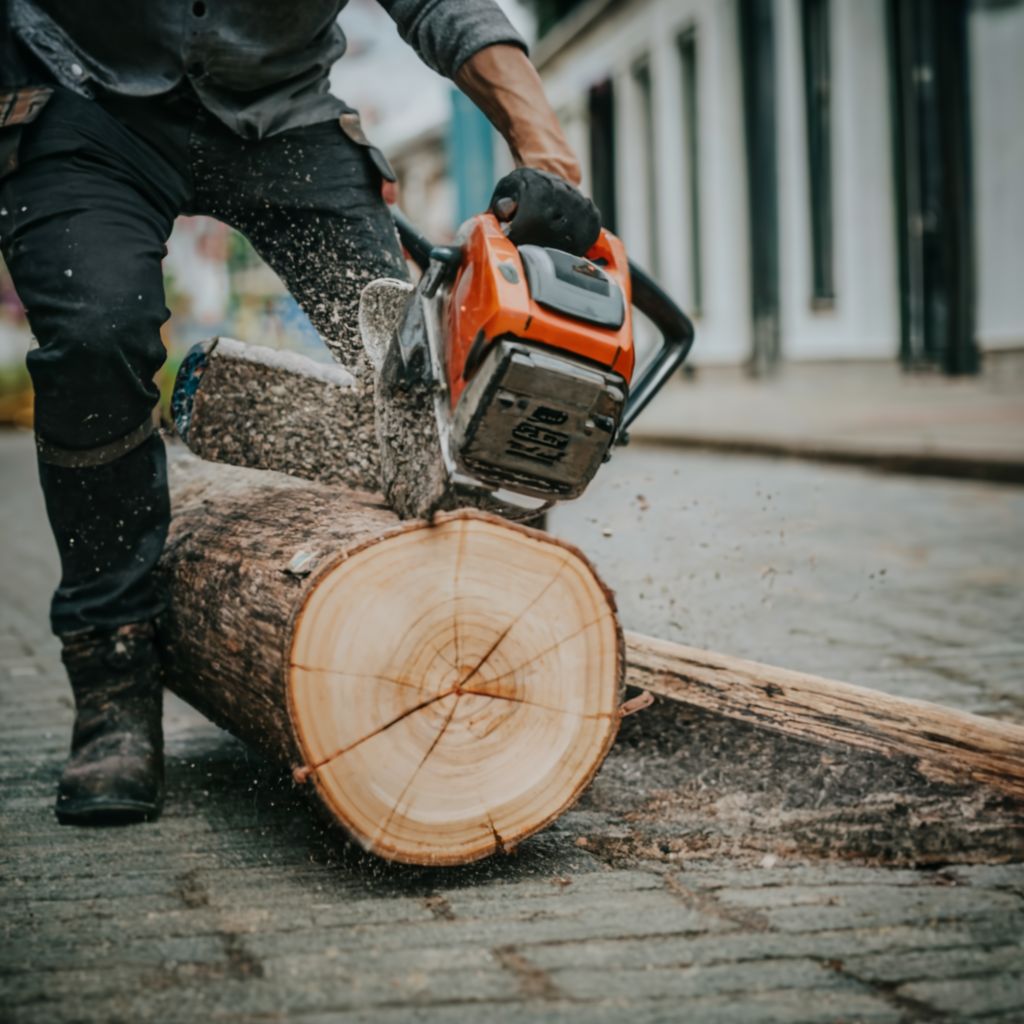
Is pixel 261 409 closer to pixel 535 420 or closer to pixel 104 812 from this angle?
pixel 104 812

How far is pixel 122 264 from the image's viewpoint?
2.80 meters

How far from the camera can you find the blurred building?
1336 cm

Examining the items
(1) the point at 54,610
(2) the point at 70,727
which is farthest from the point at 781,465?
(1) the point at 54,610

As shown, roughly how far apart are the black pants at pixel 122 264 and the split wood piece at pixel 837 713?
2.70ft

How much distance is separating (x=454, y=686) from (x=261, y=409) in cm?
93

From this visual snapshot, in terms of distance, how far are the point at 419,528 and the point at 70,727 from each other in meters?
1.55

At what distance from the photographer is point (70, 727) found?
3.70 metres

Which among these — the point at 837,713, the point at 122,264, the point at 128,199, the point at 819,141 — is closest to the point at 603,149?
the point at 819,141

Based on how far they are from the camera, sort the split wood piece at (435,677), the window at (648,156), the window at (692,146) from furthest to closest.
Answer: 1. the window at (648,156)
2. the window at (692,146)
3. the split wood piece at (435,677)

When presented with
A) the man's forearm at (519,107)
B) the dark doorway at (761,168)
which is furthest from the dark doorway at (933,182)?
the man's forearm at (519,107)

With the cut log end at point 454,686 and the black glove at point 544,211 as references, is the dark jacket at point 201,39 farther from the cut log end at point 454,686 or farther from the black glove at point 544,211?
the cut log end at point 454,686

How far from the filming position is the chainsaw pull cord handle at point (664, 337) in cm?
277

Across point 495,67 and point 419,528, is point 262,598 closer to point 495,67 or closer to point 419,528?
point 419,528

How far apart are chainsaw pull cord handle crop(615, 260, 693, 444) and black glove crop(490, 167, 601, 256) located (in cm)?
21
